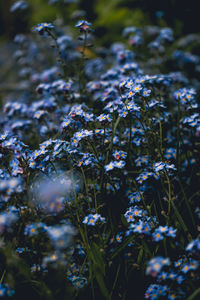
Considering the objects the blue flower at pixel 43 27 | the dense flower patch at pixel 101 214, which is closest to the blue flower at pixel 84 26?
the dense flower patch at pixel 101 214

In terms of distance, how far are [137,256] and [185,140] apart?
1508mm

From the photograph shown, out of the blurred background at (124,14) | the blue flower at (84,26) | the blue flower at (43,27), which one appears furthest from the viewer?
the blurred background at (124,14)

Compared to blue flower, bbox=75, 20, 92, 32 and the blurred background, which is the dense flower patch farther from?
the blurred background

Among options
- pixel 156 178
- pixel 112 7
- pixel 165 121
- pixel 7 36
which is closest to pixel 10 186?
pixel 156 178

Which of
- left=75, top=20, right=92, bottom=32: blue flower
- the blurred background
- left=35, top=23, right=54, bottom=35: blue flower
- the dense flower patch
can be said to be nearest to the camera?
the dense flower patch

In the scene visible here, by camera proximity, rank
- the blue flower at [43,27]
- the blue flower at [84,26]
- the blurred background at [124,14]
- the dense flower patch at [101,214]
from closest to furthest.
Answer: the dense flower patch at [101,214], the blue flower at [43,27], the blue flower at [84,26], the blurred background at [124,14]

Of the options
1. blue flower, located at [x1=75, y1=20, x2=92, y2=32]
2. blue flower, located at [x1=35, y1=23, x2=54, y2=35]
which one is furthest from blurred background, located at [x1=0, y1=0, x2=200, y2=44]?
blue flower, located at [x1=75, y1=20, x2=92, y2=32]

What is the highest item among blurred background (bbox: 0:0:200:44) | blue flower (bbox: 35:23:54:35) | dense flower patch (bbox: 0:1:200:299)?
blurred background (bbox: 0:0:200:44)

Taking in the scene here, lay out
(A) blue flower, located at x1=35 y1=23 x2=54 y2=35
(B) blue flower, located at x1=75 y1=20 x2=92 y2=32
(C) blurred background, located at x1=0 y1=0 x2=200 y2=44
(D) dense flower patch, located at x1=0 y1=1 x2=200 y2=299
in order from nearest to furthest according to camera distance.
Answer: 1. (D) dense flower patch, located at x1=0 y1=1 x2=200 y2=299
2. (A) blue flower, located at x1=35 y1=23 x2=54 y2=35
3. (B) blue flower, located at x1=75 y1=20 x2=92 y2=32
4. (C) blurred background, located at x1=0 y1=0 x2=200 y2=44

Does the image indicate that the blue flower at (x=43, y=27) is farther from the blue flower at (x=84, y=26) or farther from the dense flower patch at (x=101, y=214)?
the blue flower at (x=84, y=26)

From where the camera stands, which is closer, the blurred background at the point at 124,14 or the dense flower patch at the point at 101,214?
the dense flower patch at the point at 101,214

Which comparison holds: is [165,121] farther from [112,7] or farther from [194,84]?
[112,7]

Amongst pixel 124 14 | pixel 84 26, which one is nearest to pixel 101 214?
pixel 84 26

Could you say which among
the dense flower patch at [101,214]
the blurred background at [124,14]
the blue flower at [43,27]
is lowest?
the dense flower patch at [101,214]
